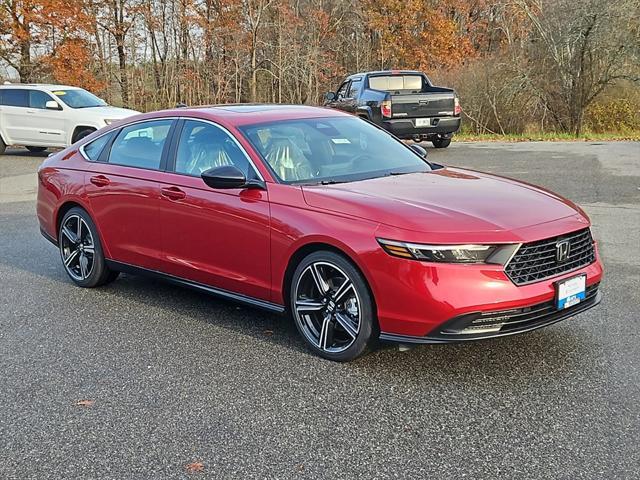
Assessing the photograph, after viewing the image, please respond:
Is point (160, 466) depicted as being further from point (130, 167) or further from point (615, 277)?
point (615, 277)

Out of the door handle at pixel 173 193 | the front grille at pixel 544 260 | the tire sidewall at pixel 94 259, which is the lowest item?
the tire sidewall at pixel 94 259

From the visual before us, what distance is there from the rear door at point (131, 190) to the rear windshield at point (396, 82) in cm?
1266

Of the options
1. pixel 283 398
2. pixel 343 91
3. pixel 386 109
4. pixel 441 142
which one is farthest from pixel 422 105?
pixel 283 398

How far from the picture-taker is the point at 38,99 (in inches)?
746

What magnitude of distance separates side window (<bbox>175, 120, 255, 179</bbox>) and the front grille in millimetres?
1993

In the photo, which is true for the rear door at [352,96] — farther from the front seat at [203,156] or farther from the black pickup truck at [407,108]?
the front seat at [203,156]

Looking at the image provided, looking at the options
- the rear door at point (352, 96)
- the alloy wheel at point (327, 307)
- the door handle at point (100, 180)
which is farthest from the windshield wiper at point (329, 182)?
the rear door at point (352, 96)

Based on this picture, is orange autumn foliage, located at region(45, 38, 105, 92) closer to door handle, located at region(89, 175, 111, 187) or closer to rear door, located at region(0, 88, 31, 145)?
rear door, located at region(0, 88, 31, 145)

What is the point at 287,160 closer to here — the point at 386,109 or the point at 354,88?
the point at 386,109

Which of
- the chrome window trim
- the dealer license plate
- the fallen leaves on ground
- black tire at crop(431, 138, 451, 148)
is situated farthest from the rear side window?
the fallen leaves on ground

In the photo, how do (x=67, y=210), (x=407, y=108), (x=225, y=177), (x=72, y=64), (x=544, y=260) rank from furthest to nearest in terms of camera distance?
1. (x=72, y=64)
2. (x=407, y=108)
3. (x=67, y=210)
4. (x=225, y=177)
5. (x=544, y=260)

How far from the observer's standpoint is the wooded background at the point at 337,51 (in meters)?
23.8

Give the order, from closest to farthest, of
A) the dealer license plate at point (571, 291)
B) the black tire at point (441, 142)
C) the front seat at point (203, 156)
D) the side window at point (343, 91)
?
the dealer license plate at point (571, 291), the front seat at point (203, 156), the side window at point (343, 91), the black tire at point (441, 142)

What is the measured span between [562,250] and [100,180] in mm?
3845
